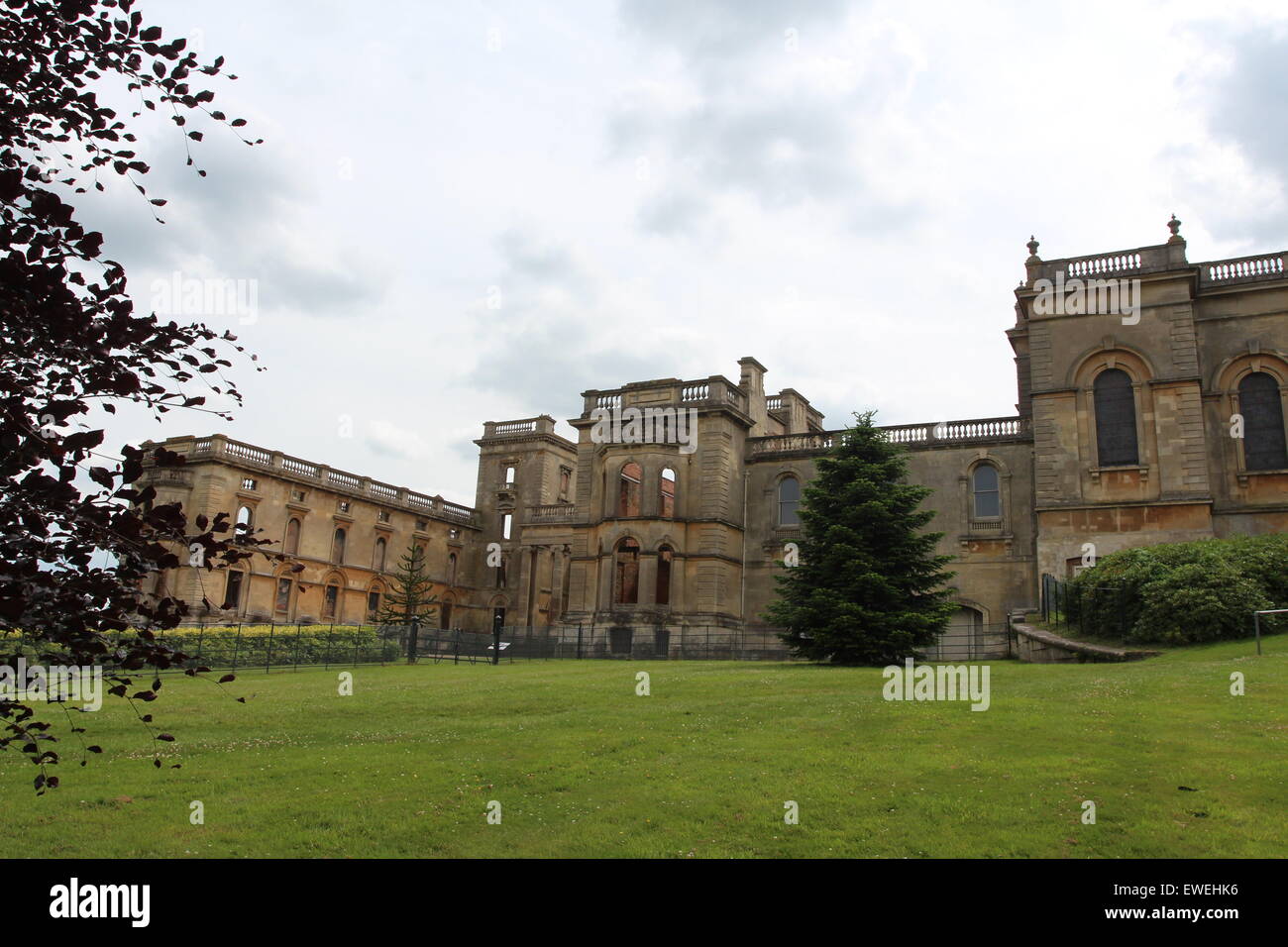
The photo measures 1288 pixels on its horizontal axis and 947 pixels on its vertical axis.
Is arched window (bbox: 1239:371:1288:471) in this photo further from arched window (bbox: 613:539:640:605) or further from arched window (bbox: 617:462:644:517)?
arched window (bbox: 617:462:644:517)

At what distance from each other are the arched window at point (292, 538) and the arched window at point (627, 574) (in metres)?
16.6

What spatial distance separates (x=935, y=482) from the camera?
39.6 metres

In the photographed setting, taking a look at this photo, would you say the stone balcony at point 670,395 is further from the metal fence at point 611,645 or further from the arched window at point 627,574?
the metal fence at point 611,645

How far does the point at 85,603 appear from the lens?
4863mm

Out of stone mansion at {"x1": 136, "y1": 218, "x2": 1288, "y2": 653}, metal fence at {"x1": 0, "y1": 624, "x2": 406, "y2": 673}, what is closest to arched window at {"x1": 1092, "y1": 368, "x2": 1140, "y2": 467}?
stone mansion at {"x1": 136, "y1": 218, "x2": 1288, "y2": 653}

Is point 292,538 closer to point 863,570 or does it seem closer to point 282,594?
point 282,594

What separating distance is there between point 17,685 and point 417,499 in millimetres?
53424

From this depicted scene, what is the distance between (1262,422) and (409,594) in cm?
3688

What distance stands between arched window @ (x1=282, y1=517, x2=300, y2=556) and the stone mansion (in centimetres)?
32

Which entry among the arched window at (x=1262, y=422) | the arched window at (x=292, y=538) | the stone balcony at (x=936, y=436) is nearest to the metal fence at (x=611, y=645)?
the stone balcony at (x=936, y=436)

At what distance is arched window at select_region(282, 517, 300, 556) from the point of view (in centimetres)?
4828

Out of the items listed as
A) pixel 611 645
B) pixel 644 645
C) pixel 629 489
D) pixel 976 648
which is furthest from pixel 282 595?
pixel 976 648
